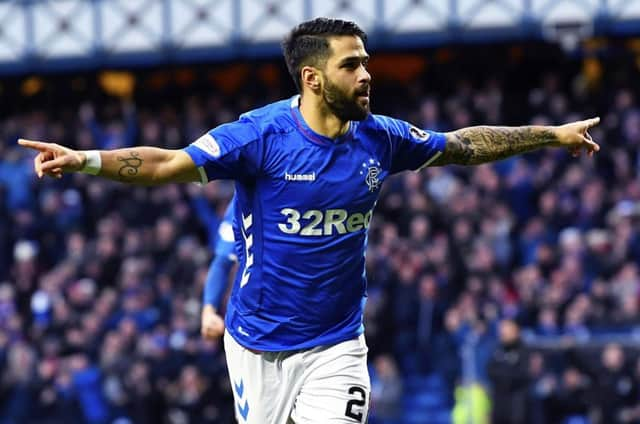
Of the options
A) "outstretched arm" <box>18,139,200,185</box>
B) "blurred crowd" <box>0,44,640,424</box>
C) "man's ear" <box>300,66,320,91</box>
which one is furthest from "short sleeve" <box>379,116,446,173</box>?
"blurred crowd" <box>0,44,640,424</box>

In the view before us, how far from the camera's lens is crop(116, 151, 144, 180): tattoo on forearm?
229 inches

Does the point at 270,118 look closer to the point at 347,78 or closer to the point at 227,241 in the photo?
the point at 347,78

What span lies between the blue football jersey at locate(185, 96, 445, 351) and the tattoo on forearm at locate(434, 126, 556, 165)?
0.76ft

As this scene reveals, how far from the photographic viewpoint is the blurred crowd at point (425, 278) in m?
14.7

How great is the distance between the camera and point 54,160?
5.55m

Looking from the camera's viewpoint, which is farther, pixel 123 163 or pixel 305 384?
pixel 305 384

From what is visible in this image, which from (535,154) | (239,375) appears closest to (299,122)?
(239,375)

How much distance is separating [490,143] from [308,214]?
1090 millimetres

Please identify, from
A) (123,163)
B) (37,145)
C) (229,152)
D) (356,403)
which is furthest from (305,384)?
(37,145)

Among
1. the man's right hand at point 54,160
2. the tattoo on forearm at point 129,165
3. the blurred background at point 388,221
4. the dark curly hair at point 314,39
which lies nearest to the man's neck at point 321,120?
the dark curly hair at point 314,39

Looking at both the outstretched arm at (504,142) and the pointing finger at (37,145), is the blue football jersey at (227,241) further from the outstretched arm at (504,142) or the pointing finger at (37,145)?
the pointing finger at (37,145)

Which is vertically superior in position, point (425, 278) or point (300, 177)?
point (300, 177)

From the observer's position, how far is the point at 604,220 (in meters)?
16.8

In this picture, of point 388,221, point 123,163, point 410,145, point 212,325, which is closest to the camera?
point 123,163
